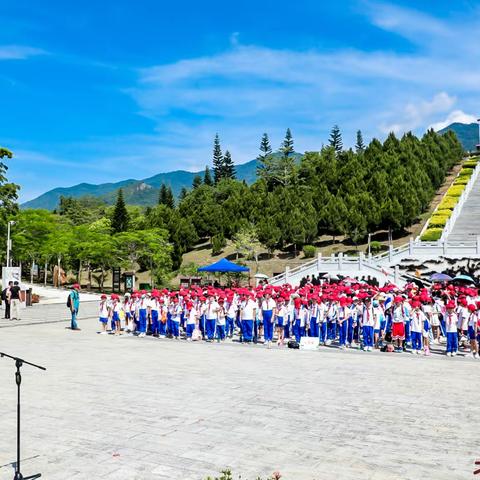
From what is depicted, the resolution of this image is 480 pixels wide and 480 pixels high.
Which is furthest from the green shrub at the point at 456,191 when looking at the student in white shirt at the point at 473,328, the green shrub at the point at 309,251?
the student in white shirt at the point at 473,328

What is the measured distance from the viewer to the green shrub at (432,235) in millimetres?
44375

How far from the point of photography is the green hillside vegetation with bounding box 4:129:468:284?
5056cm

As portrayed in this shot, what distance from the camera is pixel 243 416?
8797 mm

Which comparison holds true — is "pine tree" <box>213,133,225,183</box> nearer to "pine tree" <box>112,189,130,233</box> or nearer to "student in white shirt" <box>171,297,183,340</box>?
"pine tree" <box>112,189,130,233</box>

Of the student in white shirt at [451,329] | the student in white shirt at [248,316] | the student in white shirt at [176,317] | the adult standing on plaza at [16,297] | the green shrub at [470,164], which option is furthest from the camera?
the green shrub at [470,164]

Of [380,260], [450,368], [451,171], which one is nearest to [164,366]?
[450,368]

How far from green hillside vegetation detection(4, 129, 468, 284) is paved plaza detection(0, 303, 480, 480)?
118 ft

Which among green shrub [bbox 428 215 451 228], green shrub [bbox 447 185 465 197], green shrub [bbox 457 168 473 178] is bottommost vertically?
green shrub [bbox 428 215 451 228]

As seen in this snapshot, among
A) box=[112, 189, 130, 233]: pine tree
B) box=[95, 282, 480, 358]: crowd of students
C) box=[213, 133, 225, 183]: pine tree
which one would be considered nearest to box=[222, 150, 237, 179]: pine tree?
box=[213, 133, 225, 183]: pine tree

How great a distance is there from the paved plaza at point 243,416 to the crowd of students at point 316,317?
1.48m

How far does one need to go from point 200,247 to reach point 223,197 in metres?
17.4

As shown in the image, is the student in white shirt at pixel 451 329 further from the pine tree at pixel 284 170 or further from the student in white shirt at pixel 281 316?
the pine tree at pixel 284 170

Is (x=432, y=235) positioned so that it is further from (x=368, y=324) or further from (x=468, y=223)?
(x=368, y=324)

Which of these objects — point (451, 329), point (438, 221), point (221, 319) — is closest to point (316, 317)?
point (221, 319)
